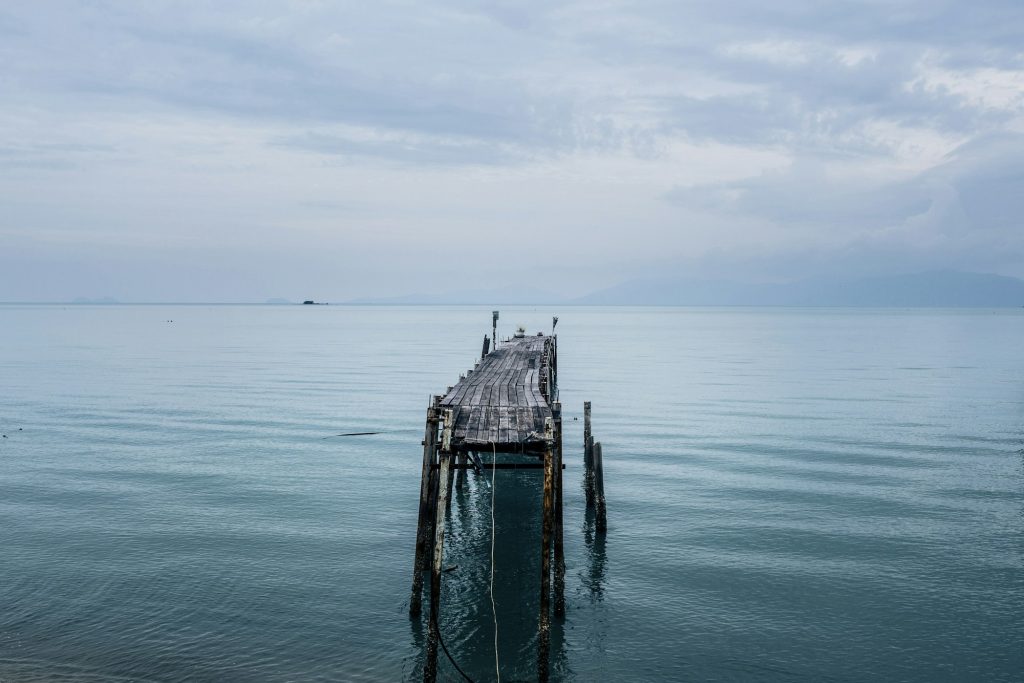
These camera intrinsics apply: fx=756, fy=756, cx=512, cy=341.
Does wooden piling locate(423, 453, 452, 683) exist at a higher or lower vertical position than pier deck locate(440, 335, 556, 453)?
lower

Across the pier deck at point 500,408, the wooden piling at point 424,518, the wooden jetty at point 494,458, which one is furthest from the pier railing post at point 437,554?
the wooden piling at point 424,518

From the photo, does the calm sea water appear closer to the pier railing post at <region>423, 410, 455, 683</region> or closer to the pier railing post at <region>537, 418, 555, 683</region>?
the pier railing post at <region>423, 410, 455, 683</region>

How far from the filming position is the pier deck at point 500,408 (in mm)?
14594

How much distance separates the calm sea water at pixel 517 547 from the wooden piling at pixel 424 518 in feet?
1.92

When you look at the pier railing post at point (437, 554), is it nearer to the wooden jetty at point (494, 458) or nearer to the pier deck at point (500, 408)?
the wooden jetty at point (494, 458)

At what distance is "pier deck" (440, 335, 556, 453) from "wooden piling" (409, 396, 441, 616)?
1.97ft

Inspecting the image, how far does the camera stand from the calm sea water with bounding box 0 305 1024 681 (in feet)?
45.6

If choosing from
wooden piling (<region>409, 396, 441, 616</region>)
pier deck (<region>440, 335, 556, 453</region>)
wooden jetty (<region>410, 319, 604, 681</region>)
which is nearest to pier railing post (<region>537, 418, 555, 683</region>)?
wooden jetty (<region>410, 319, 604, 681</region>)

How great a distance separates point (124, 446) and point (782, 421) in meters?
29.1

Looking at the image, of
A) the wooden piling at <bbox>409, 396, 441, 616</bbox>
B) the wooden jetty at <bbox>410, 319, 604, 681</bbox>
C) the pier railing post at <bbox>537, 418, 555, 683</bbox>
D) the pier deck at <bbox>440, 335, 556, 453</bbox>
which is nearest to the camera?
the pier railing post at <bbox>537, 418, 555, 683</bbox>

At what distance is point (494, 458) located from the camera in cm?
1480

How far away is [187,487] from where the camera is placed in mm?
24094

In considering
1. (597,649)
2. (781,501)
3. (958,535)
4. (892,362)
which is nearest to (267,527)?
(597,649)

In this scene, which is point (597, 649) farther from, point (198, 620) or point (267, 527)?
point (267, 527)
